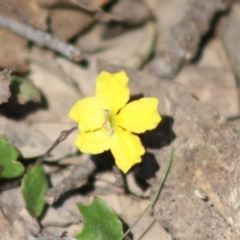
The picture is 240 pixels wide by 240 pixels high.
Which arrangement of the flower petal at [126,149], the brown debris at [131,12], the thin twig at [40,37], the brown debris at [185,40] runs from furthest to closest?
the brown debris at [131,12] < the brown debris at [185,40] < the thin twig at [40,37] < the flower petal at [126,149]

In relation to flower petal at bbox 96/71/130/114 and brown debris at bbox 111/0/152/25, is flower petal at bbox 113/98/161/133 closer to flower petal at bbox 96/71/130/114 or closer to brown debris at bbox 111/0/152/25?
flower petal at bbox 96/71/130/114

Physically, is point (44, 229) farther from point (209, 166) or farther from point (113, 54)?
point (113, 54)

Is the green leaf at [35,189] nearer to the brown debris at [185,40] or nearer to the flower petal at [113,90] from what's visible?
the flower petal at [113,90]


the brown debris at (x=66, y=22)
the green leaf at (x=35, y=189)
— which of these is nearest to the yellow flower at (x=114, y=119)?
the green leaf at (x=35, y=189)

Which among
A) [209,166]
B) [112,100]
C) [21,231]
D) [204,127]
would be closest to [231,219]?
[209,166]

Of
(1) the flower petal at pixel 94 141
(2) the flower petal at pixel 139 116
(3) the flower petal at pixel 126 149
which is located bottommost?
(1) the flower petal at pixel 94 141

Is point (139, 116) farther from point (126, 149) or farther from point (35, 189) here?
point (35, 189)
